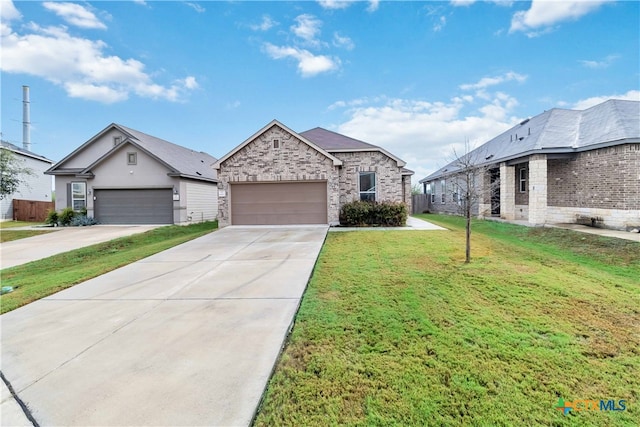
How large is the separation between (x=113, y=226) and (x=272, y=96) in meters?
12.0

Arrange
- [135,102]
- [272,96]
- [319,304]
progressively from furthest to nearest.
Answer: [135,102] < [272,96] < [319,304]

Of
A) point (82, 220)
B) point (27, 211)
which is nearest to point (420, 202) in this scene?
point (82, 220)

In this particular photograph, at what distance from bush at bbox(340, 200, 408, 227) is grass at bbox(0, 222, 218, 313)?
703 cm

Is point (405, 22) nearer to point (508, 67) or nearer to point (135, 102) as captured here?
point (508, 67)

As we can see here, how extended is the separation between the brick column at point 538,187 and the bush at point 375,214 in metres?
6.21

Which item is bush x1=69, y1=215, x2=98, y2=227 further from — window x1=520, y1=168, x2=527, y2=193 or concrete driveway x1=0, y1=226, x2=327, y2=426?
window x1=520, y1=168, x2=527, y2=193

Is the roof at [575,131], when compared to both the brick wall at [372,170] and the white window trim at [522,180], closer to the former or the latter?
the white window trim at [522,180]

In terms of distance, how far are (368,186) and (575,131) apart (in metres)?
10.6

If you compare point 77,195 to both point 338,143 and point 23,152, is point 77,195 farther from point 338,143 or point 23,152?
point 338,143

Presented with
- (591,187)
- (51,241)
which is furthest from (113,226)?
(591,187)

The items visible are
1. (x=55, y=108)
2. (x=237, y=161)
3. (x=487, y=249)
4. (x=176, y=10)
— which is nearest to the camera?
(x=487, y=249)

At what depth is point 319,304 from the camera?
15.9 ft

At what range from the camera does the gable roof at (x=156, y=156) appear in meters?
18.1

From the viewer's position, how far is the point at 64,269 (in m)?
8.55
